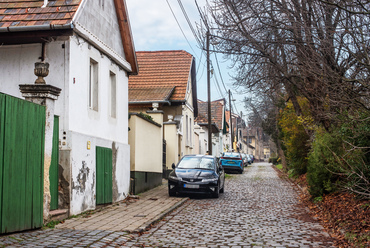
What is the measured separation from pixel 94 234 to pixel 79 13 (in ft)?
18.9

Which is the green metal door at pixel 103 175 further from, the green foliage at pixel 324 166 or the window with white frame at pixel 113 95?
the green foliage at pixel 324 166

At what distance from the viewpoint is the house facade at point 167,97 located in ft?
77.5

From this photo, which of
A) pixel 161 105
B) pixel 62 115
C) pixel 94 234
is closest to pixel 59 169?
pixel 62 115

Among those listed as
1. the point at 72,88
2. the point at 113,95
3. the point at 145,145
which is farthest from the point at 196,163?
the point at 72,88

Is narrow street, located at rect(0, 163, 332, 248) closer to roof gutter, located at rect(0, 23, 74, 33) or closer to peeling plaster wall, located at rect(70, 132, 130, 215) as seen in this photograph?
peeling plaster wall, located at rect(70, 132, 130, 215)

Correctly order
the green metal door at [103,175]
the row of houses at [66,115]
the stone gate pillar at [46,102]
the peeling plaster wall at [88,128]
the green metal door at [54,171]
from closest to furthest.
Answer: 1. the row of houses at [66,115]
2. the stone gate pillar at [46,102]
3. the green metal door at [54,171]
4. the peeling plaster wall at [88,128]
5. the green metal door at [103,175]

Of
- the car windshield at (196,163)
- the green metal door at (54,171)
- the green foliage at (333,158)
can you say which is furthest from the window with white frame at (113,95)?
the green foliage at (333,158)

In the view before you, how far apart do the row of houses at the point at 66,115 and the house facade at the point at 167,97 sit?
189 inches

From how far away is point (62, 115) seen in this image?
35.0 ft

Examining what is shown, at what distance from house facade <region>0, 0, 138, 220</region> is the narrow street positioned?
45.0 inches

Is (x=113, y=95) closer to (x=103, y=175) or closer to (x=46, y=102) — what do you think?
(x=103, y=175)

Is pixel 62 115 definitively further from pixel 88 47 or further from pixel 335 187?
pixel 335 187

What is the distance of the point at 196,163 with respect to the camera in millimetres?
17656

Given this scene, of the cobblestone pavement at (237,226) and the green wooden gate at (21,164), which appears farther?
the cobblestone pavement at (237,226)
